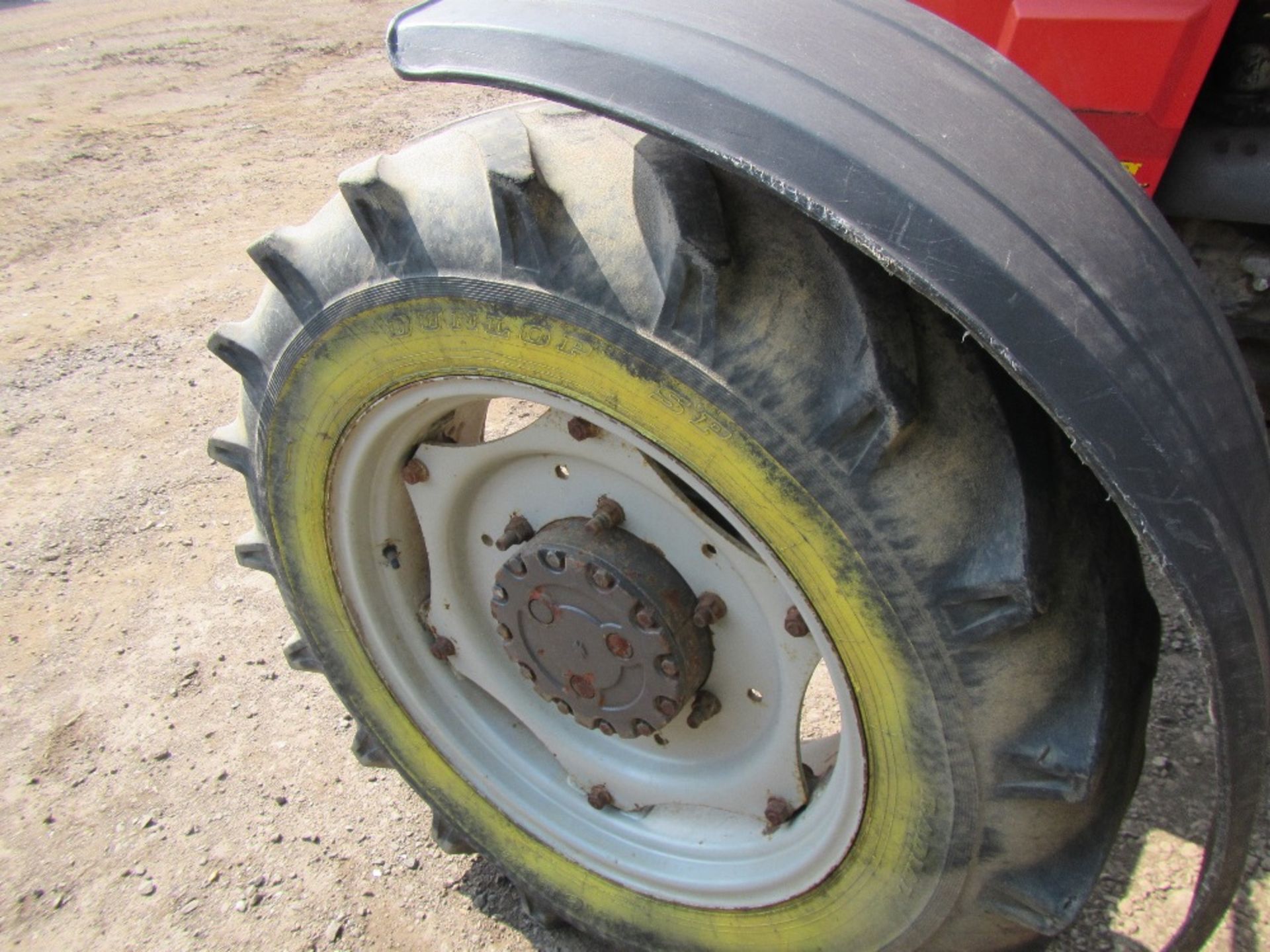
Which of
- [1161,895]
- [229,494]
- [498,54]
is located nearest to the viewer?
[498,54]

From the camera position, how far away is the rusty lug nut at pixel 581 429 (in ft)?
4.09

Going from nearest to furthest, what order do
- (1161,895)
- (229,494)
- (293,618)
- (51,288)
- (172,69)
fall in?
(293,618), (1161,895), (229,494), (51,288), (172,69)

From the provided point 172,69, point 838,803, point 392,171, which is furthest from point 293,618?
point 172,69

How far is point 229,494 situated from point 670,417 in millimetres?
2294

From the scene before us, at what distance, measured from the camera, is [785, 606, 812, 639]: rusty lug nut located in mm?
1174

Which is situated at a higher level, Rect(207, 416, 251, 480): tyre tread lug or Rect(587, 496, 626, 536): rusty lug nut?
Rect(587, 496, 626, 536): rusty lug nut

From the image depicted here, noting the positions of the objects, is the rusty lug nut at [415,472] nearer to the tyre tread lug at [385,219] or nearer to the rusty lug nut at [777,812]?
the tyre tread lug at [385,219]

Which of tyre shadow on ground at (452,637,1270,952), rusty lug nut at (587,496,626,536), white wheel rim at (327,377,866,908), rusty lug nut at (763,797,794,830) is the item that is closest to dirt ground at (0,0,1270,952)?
tyre shadow on ground at (452,637,1270,952)

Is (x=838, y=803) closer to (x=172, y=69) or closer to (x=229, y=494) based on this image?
(x=229, y=494)

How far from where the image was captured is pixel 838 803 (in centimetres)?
122

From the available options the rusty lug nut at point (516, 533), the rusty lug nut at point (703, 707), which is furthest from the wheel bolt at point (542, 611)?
the rusty lug nut at point (703, 707)

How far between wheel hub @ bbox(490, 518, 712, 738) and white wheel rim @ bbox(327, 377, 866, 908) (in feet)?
0.13

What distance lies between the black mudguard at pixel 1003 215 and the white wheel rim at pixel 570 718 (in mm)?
353

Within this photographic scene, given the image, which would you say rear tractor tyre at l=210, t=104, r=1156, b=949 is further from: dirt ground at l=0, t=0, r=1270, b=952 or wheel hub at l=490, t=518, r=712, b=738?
dirt ground at l=0, t=0, r=1270, b=952
